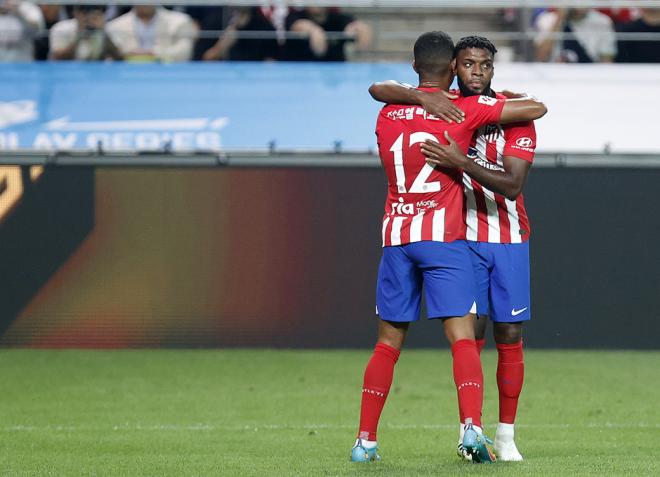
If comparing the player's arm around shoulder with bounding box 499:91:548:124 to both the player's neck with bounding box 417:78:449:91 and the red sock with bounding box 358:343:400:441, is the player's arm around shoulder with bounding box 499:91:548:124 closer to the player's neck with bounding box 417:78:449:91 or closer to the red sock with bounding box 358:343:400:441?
the player's neck with bounding box 417:78:449:91

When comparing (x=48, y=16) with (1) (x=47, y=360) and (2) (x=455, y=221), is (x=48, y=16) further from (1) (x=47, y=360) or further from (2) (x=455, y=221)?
(2) (x=455, y=221)

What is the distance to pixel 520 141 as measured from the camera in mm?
6219

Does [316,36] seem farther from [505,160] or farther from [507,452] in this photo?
[507,452]

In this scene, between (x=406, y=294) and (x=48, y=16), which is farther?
(x=48, y=16)

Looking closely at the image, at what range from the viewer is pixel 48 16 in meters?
13.7

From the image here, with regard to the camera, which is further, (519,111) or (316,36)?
(316,36)

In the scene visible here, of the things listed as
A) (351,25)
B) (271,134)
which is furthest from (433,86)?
(351,25)

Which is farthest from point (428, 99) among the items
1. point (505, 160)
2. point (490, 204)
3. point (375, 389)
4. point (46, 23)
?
point (46, 23)

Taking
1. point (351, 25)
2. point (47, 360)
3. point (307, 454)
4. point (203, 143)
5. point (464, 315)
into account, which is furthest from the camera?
point (351, 25)

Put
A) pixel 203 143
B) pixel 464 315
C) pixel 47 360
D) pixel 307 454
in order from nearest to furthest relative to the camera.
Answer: pixel 464 315, pixel 307 454, pixel 47 360, pixel 203 143

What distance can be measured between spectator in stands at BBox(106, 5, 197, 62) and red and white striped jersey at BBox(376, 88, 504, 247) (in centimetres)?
762

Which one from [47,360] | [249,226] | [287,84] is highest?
[287,84]

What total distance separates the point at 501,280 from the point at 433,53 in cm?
116

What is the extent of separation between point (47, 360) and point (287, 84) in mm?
3838
